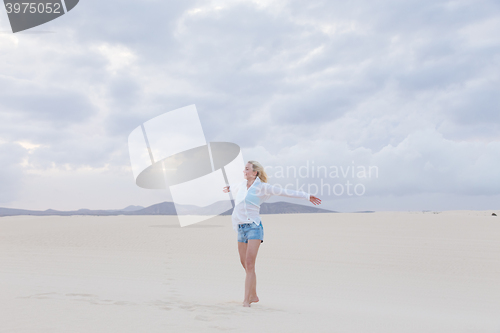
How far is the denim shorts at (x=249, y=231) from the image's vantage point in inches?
203

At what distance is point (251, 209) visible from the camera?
5.17 m

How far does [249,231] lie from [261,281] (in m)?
3.76

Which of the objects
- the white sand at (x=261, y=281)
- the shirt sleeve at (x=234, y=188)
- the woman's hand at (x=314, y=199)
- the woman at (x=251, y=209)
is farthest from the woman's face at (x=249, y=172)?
the white sand at (x=261, y=281)

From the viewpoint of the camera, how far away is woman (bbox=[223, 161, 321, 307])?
202 inches

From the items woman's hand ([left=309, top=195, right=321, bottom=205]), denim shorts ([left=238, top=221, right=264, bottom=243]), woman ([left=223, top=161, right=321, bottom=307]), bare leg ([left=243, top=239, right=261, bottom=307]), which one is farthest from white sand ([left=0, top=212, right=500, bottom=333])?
woman's hand ([left=309, top=195, right=321, bottom=205])

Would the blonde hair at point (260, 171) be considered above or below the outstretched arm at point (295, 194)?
above

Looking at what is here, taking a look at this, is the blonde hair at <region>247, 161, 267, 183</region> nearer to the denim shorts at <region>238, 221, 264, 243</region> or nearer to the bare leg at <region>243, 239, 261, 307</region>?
the denim shorts at <region>238, 221, 264, 243</region>

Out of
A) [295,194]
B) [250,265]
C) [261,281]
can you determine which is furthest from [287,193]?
[261,281]

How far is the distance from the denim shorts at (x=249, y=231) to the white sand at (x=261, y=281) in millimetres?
920

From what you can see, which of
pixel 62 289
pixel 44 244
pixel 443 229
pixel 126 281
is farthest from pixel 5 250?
pixel 443 229

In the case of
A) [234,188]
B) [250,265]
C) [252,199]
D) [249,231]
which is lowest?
[250,265]

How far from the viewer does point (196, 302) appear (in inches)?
213

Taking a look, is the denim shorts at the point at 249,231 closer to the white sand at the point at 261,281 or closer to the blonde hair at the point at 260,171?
the blonde hair at the point at 260,171

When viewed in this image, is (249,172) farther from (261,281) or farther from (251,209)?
(261,281)
